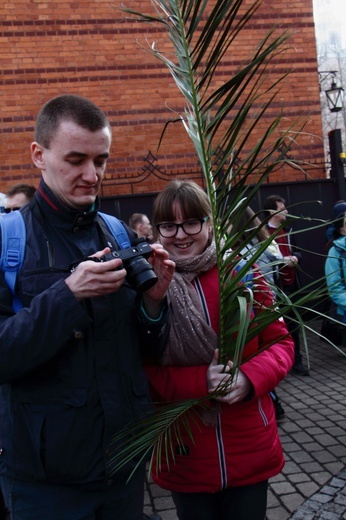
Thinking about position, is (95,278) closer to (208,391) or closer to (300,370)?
(208,391)

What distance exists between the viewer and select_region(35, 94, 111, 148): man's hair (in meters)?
1.86

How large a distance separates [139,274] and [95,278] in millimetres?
152

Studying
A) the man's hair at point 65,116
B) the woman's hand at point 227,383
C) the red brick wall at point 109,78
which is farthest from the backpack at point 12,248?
the red brick wall at point 109,78

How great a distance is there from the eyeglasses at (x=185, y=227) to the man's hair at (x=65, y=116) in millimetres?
598

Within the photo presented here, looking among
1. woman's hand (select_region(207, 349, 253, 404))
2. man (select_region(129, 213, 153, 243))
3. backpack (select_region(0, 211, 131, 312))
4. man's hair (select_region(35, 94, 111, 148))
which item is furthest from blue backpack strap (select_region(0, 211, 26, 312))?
man (select_region(129, 213, 153, 243))

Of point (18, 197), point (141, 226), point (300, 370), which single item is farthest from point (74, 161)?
point (300, 370)

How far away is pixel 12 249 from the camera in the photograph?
185cm

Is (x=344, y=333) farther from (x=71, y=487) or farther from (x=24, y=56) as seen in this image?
(x=24, y=56)

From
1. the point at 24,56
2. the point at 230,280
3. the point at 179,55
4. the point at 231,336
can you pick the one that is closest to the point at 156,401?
the point at 231,336

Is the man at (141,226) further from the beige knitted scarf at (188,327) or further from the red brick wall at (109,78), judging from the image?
the beige knitted scarf at (188,327)

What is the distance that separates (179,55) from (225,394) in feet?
4.20

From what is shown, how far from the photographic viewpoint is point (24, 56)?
30.9 ft

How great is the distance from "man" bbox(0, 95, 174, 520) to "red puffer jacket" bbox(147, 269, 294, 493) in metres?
0.23

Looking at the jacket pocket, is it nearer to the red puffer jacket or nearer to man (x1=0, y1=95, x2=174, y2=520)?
man (x1=0, y1=95, x2=174, y2=520)
